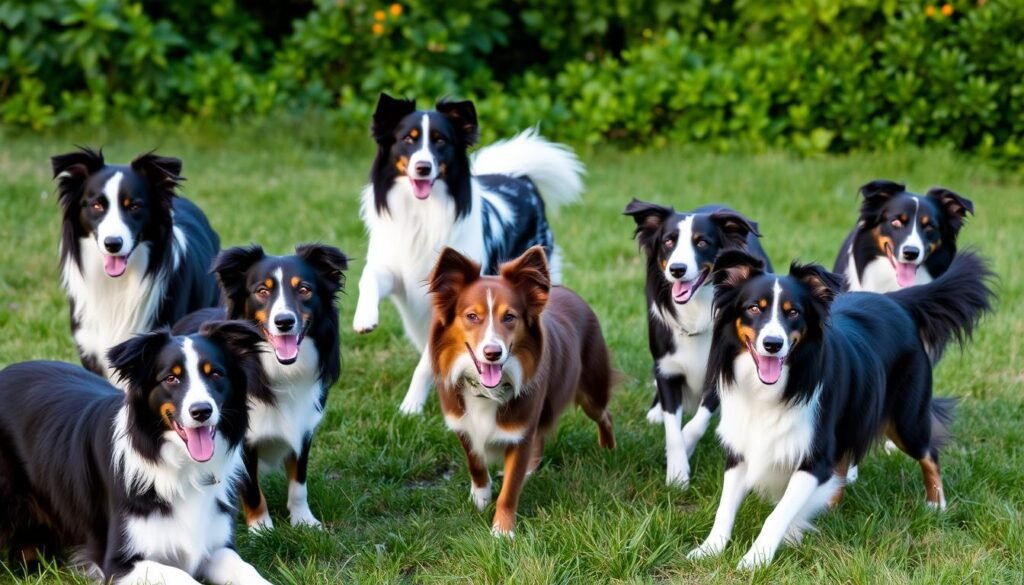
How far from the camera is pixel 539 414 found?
5480 millimetres

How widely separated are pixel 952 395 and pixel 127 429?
4.69m


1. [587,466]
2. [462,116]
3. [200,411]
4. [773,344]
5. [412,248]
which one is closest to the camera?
[200,411]

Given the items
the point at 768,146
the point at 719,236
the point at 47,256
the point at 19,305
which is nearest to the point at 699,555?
the point at 719,236

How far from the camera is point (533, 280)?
5.23m

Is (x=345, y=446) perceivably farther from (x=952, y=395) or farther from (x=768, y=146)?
(x=768, y=146)

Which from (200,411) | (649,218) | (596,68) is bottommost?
(200,411)

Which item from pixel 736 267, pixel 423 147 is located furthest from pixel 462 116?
→ pixel 736 267

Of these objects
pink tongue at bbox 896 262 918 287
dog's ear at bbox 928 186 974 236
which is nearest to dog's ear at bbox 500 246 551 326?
pink tongue at bbox 896 262 918 287

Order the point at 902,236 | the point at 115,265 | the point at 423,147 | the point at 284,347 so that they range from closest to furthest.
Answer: the point at 284,347 < the point at 115,265 < the point at 902,236 < the point at 423,147

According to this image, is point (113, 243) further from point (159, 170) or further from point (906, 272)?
point (906, 272)

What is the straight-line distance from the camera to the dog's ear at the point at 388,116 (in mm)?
6434

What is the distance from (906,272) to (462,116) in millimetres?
2481

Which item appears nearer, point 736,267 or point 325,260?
point 736,267

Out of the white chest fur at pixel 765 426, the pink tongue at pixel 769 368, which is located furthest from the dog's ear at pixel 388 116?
the pink tongue at pixel 769 368
